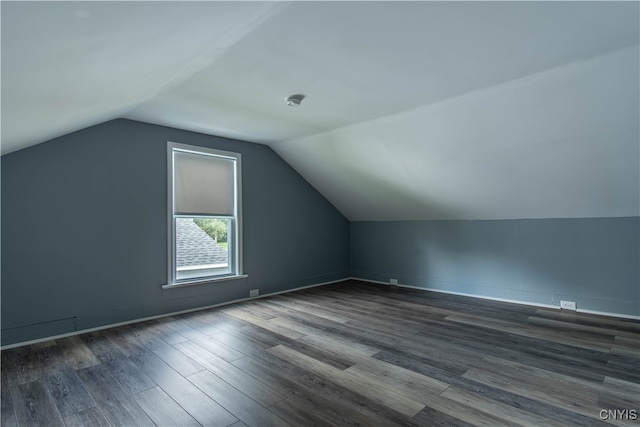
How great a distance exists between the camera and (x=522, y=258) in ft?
15.2

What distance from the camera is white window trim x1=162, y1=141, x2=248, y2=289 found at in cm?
426

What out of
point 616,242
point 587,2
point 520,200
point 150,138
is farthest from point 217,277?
point 616,242

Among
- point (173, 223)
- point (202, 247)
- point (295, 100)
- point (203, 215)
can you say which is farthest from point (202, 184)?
point (295, 100)

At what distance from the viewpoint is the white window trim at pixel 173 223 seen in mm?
4258

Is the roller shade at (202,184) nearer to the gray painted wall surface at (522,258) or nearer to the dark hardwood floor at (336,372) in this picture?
the dark hardwood floor at (336,372)

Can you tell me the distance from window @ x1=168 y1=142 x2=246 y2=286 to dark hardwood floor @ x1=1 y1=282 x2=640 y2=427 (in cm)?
79

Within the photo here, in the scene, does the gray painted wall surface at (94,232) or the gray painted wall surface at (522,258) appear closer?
the gray painted wall surface at (94,232)

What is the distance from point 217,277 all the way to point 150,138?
2.07m

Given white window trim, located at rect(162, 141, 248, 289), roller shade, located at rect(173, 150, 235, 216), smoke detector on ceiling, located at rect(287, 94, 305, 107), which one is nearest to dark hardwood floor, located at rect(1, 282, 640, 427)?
white window trim, located at rect(162, 141, 248, 289)

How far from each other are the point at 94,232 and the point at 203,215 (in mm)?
1309

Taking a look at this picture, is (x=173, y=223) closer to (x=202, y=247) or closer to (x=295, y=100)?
(x=202, y=247)

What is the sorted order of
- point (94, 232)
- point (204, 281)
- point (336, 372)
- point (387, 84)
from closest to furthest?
1. point (336, 372)
2. point (387, 84)
3. point (94, 232)
4. point (204, 281)

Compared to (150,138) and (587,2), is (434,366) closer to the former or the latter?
(587,2)

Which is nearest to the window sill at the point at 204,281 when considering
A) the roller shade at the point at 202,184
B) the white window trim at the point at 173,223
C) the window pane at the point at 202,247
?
the white window trim at the point at 173,223
